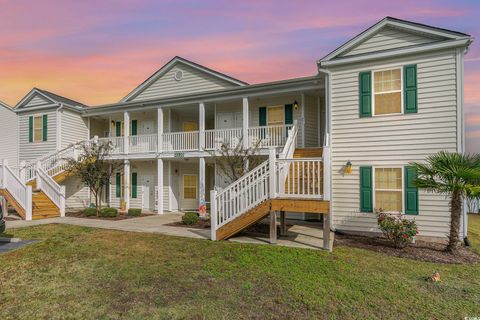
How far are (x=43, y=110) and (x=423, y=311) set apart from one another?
20522 millimetres

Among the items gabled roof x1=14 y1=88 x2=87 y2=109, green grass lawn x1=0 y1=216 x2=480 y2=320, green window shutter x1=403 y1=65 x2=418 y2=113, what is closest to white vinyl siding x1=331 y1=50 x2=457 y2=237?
green window shutter x1=403 y1=65 x2=418 y2=113

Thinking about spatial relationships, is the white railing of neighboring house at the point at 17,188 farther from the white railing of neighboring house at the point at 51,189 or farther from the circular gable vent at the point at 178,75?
the circular gable vent at the point at 178,75

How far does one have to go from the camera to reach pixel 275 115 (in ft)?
45.3

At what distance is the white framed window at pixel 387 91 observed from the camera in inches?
367

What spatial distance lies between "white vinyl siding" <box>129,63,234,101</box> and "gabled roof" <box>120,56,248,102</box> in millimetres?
168

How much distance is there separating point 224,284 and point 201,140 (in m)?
9.54

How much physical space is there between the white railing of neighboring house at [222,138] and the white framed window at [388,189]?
6.15 metres

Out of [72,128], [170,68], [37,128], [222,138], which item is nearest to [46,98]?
[37,128]

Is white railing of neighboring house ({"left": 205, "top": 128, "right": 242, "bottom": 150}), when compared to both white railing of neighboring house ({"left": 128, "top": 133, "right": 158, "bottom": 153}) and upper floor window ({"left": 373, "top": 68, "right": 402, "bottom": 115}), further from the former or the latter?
upper floor window ({"left": 373, "top": 68, "right": 402, "bottom": 115})

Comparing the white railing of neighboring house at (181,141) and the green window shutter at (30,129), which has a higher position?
the green window shutter at (30,129)

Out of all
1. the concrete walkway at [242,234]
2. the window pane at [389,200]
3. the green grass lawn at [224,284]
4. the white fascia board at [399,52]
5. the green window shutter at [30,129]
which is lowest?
the concrete walkway at [242,234]

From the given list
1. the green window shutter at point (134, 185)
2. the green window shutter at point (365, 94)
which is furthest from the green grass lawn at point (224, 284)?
the green window shutter at point (134, 185)

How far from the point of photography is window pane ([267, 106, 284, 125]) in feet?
44.9

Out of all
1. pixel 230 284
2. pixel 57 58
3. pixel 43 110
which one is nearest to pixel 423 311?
pixel 230 284
